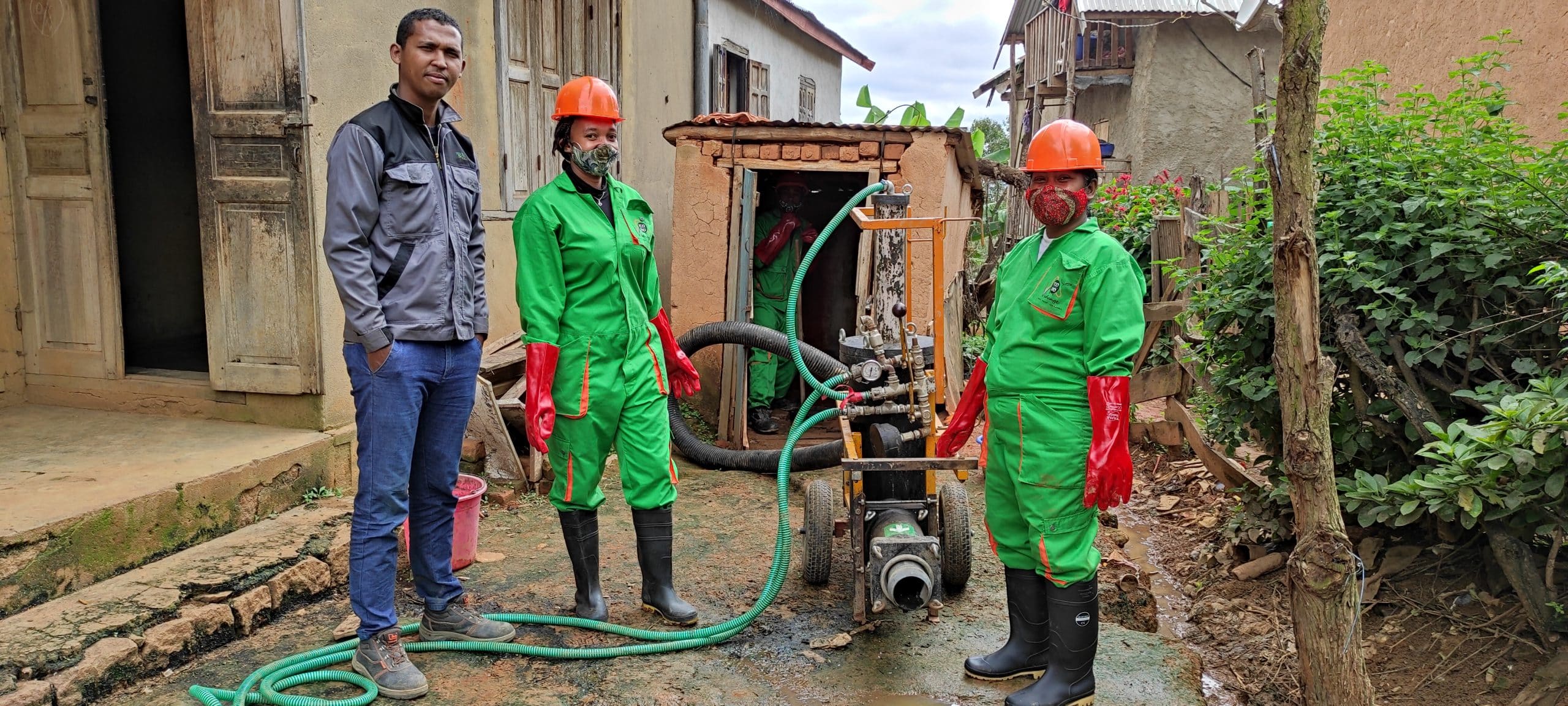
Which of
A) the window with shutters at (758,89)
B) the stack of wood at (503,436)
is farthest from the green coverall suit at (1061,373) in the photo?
the window with shutters at (758,89)

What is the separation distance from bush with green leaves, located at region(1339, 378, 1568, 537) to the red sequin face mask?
1.35 m

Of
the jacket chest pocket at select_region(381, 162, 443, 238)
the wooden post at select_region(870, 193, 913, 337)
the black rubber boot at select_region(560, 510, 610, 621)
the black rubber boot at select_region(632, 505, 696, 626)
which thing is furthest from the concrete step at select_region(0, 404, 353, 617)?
the wooden post at select_region(870, 193, 913, 337)

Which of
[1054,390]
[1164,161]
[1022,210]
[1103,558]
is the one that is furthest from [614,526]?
[1164,161]

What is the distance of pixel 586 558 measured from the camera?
13.5 ft

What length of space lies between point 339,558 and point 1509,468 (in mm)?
4308

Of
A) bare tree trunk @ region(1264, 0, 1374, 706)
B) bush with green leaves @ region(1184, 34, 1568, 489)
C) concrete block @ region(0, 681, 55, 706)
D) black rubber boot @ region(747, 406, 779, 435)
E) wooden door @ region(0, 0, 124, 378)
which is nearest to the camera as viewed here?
bare tree trunk @ region(1264, 0, 1374, 706)

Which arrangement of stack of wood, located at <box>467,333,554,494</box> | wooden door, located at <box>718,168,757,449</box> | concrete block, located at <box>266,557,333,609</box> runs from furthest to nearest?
wooden door, located at <box>718,168,757,449</box>
stack of wood, located at <box>467,333,554,494</box>
concrete block, located at <box>266,557,333,609</box>

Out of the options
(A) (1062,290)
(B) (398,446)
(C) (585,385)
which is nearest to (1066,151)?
(A) (1062,290)

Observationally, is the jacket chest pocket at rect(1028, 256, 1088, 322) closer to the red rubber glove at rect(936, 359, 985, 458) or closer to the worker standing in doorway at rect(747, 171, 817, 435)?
the red rubber glove at rect(936, 359, 985, 458)

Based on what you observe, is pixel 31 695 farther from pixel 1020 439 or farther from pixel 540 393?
pixel 1020 439

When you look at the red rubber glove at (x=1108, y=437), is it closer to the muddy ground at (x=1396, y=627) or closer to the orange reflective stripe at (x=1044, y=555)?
the orange reflective stripe at (x=1044, y=555)

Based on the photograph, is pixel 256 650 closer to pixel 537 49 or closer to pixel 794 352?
pixel 794 352

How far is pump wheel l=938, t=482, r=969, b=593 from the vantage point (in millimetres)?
4453

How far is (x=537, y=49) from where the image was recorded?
738 cm
